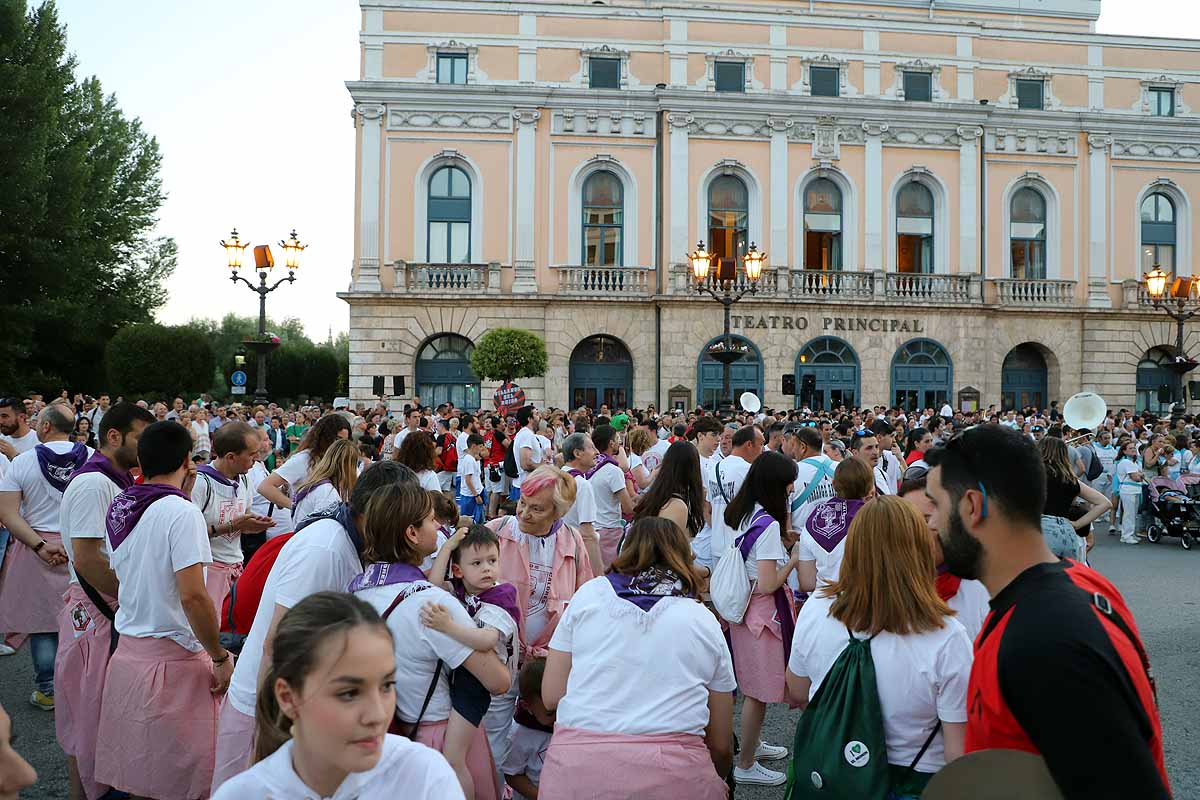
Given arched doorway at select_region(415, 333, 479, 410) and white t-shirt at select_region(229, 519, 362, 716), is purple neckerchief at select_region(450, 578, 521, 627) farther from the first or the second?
arched doorway at select_region(415, 333, 479, 410)

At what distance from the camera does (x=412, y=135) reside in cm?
3086

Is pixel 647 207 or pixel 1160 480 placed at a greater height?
pixel 647 207

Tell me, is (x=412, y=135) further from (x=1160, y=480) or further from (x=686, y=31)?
(x=1160, y=480)

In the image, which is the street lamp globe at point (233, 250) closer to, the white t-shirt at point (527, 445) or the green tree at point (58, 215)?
the white t-shirt at point (527, 445)

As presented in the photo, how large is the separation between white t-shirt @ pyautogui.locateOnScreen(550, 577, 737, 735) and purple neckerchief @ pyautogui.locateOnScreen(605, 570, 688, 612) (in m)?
0.04

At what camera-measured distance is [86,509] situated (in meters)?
5.09

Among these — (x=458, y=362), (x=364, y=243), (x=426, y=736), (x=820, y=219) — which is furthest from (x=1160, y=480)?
(x=364, y=243)

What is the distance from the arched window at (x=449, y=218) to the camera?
103 ft

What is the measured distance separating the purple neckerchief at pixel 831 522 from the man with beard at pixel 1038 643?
2.91 metres

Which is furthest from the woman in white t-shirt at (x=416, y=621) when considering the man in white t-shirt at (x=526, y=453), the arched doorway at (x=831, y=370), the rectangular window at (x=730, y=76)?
the rectangular window at (x=730, y=76)

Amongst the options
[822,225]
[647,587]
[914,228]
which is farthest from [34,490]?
[914,228]

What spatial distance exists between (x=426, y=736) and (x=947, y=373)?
31713 millimetres

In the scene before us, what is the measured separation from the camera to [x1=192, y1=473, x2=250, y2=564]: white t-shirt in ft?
19.3

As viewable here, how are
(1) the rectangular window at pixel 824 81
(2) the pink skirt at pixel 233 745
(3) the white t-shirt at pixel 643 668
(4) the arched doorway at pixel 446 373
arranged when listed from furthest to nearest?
(1) the rectangular window at pixel 824 81 → (4) the arched doorway at pixel 446 373 → (2) the pink skirt at pixel 233 745 → (3) the white t-shirt at pixel 643 668
